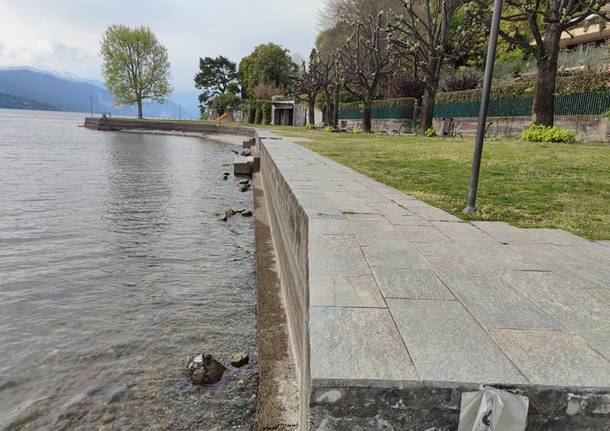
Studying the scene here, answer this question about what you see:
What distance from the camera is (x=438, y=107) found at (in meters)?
30.9

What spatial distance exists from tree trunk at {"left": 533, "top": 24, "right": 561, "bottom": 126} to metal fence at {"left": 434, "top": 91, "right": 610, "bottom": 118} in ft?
8.28

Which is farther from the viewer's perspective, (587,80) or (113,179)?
(587,80)

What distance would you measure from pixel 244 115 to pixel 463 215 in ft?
225

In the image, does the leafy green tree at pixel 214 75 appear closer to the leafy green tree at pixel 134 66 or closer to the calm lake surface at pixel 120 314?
the leafy green tree at pixel 134 66

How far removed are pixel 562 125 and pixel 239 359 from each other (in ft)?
67.4

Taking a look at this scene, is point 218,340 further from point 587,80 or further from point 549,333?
point 587,80

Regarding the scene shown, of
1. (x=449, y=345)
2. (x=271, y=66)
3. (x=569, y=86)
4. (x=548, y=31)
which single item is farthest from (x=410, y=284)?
(x=271, y=66)

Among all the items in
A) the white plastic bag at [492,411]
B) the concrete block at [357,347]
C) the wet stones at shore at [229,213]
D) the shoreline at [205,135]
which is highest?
the concrete block at [357,347]

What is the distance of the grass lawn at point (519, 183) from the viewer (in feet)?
16.6

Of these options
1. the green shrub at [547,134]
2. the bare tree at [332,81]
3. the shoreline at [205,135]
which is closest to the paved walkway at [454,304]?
the green shrub at [547,134]

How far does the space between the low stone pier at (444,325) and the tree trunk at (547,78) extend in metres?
15.6

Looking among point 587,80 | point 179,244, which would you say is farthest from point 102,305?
point 587,80

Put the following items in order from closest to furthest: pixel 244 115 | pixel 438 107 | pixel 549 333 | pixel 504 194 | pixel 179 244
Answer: pixel 549 333
pixel 504 194
pixel 179 244
pixel 438 107
pixel 244 115

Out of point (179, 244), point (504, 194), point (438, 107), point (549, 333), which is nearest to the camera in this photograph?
point (549, 333)
